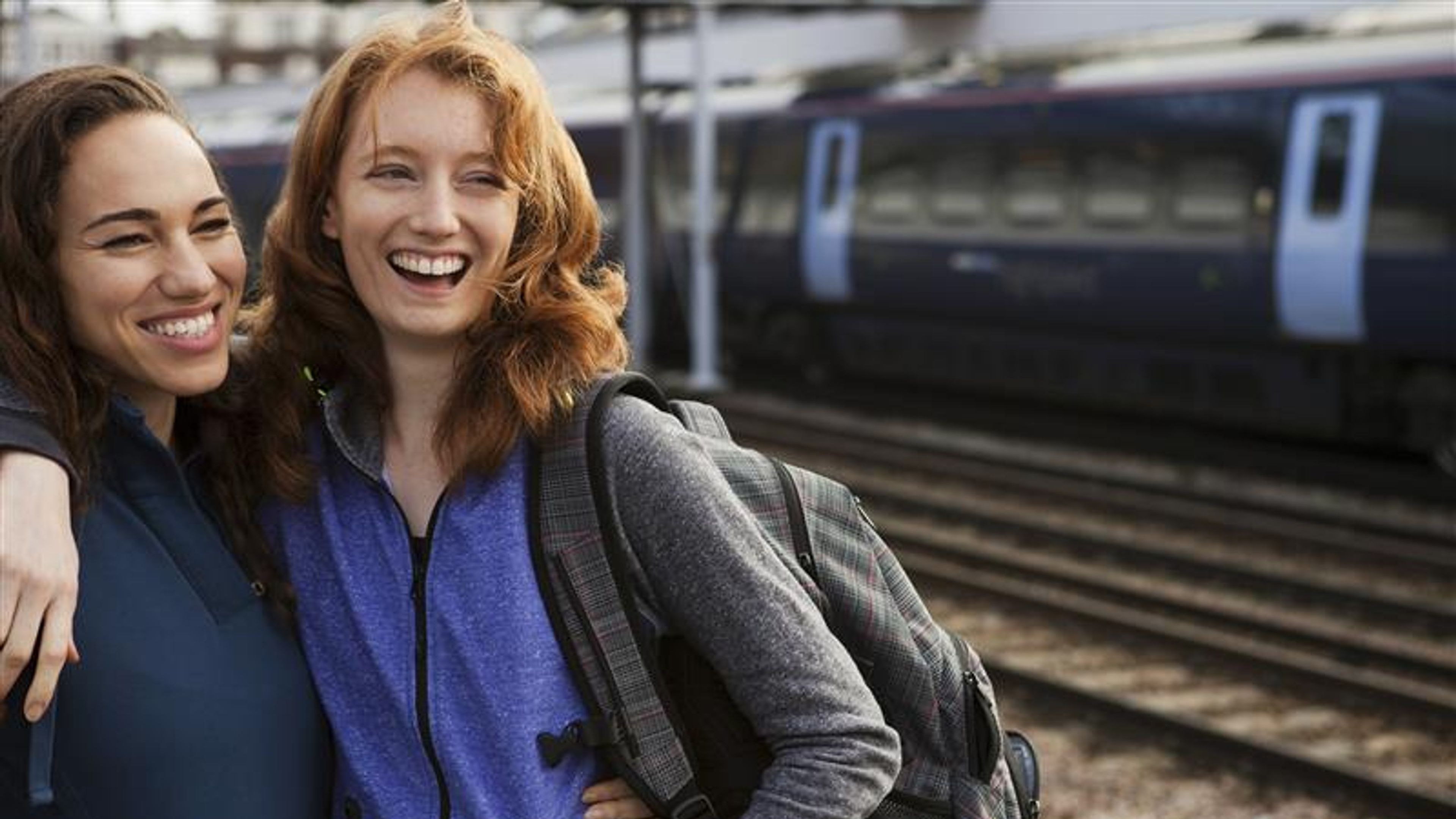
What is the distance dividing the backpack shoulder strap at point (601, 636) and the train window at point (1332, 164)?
33.4 ft

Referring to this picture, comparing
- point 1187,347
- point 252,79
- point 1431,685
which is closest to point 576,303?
point 1431,685

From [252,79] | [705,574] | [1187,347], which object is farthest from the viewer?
[252,79]

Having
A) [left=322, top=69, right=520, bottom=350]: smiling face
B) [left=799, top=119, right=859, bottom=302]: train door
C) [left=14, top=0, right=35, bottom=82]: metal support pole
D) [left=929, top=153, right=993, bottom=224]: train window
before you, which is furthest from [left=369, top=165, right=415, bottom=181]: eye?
[left=799, top=119, right=859, bottom=302]: train door

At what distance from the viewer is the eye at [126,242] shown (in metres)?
1.76

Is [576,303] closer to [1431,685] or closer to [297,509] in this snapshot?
[297,509]

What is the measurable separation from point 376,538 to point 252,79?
33519mm

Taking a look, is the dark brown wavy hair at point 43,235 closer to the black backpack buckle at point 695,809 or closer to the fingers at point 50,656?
the fingers at point 50,656

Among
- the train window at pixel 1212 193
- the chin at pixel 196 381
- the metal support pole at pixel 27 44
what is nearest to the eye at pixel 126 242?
the chin at pixel 196 381

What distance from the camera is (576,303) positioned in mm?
1814

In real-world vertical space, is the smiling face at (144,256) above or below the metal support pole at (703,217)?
above

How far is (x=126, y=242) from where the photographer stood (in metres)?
1.78

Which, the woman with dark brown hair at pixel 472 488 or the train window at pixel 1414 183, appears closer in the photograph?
the woman with dark brown hair at pixel 472 488

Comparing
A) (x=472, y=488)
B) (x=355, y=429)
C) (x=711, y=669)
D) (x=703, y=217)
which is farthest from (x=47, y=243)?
(x=703, y=217)

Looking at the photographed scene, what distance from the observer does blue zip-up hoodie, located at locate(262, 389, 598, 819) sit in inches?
67.2
